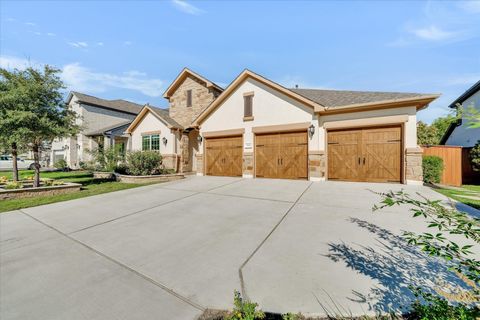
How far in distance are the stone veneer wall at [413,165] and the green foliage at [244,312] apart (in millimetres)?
9847

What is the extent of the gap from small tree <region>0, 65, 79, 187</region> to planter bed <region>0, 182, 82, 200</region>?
1.04m

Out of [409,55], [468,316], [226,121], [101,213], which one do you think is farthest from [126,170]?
[409,55]

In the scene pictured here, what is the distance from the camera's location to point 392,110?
9.34m

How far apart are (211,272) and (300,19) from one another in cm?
944

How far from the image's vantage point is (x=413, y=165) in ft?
29.1

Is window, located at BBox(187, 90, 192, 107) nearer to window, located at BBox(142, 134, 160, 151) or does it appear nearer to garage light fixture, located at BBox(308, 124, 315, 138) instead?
window, located at BBox(142, 134, 160, 151)

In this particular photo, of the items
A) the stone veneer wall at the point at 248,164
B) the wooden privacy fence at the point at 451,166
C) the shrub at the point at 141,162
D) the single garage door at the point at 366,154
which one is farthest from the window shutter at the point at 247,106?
the wooden privacy fence at the point at 451,166

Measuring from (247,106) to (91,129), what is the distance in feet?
72.1

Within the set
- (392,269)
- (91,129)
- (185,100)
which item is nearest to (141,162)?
(185,100)

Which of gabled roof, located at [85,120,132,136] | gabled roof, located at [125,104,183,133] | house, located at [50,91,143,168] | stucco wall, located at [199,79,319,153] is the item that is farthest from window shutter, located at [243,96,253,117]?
gabled roof, located at [85,120,132,136]

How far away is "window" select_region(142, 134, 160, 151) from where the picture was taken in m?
16.4

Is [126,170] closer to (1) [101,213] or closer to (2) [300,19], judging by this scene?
(1) [101,213]

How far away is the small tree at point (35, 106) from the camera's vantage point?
9.07 m

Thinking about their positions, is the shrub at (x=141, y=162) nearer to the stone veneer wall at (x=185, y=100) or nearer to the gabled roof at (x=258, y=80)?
the gabled roof at (x=258, y=80)
